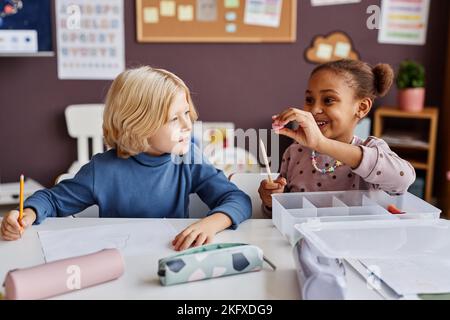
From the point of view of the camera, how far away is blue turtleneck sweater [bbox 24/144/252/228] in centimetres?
133

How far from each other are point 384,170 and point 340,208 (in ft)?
0.50

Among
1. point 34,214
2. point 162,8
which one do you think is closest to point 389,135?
point 162,8

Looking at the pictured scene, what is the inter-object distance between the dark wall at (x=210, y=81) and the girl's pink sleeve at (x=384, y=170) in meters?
2.10

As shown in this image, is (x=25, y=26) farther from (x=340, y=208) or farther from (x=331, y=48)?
(x=340, y=208)

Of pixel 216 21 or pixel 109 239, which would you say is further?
pixel 216 21

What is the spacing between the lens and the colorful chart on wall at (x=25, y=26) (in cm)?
297

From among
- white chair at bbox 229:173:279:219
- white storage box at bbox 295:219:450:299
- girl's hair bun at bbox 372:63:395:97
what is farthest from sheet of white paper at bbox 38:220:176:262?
girl's hair bun at bbox 372:63:395:97

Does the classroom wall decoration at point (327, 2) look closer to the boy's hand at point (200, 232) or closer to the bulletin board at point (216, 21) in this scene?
the bulletin board at point (216, 21)

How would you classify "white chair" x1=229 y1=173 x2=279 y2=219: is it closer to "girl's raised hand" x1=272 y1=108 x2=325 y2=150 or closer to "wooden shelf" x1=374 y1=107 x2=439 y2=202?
"girl's raised hand" x1=272 y1=108 x2=325 y2=150

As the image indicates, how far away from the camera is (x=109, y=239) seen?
1.07 meters

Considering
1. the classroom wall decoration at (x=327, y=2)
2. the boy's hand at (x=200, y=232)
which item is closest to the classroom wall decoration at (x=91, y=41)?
Answer: the classroom wall decoration at (x=327, y=2)

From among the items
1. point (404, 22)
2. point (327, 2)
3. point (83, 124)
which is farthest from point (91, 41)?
point (404, 22)
